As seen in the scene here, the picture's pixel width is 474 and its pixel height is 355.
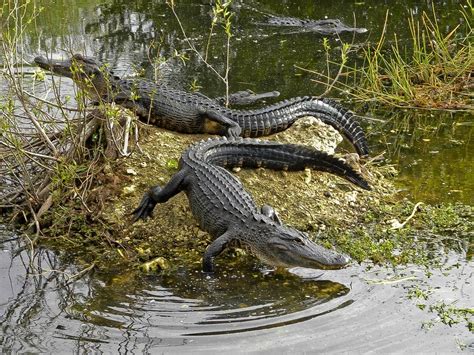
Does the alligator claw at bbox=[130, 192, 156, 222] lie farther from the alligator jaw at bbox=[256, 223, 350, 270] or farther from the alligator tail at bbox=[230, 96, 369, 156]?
the alligator tail at bbox=[230, 96, 369, 156]

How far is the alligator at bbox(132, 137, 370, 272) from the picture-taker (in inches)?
204

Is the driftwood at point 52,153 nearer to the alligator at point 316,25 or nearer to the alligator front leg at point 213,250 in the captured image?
the alligator front leg at point 213,250

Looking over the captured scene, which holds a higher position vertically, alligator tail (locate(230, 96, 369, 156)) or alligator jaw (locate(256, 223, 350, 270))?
alligator tail (locate(230, 96, 369, 156))

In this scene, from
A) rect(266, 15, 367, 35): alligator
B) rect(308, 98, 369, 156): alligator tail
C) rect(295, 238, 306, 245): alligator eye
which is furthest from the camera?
rect(266, 15, 367, 35): alligator

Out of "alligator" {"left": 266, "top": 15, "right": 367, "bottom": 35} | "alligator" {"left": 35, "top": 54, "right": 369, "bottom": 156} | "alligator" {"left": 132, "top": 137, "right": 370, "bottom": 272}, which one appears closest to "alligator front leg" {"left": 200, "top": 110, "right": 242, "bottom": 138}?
"alligator" {"left": 35, "top": 54, "right": 369, "bottom": 156}

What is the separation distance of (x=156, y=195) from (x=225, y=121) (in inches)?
58.2

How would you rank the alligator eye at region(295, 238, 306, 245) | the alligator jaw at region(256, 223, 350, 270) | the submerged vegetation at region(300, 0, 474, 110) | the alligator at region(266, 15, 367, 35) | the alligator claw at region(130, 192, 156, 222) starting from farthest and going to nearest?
the alligator at region(266, 15, 367, 35), the submerged vegetation at region(300, 0, 474, 110), the alligator claw at region(130, 192, 156, 222), the alligator eye at region(295, 238, 306, 245), the alligator jaw at region(256, 223, 350, 270)

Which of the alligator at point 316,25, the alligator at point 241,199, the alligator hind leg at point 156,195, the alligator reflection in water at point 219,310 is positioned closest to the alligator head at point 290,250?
the alligator at point 241,199

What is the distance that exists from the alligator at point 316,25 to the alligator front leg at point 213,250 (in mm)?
7130

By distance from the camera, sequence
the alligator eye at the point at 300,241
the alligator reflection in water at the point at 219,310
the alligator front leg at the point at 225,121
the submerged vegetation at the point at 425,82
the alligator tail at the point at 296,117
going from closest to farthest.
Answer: the alligator reflection in water at the point at 219,310 < the alligator eye at the point at 300,241 < the alligator front leg at the point at 225,121 < the alligator tail at the point at 296,117 < the submerged vegetation at the point at 425,82

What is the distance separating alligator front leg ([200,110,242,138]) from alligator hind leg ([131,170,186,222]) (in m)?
1.22

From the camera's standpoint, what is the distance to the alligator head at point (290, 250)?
5.05m

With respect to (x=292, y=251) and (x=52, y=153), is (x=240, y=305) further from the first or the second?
(x=52, y=153)

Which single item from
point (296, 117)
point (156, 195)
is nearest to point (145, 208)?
point (156, 195)
